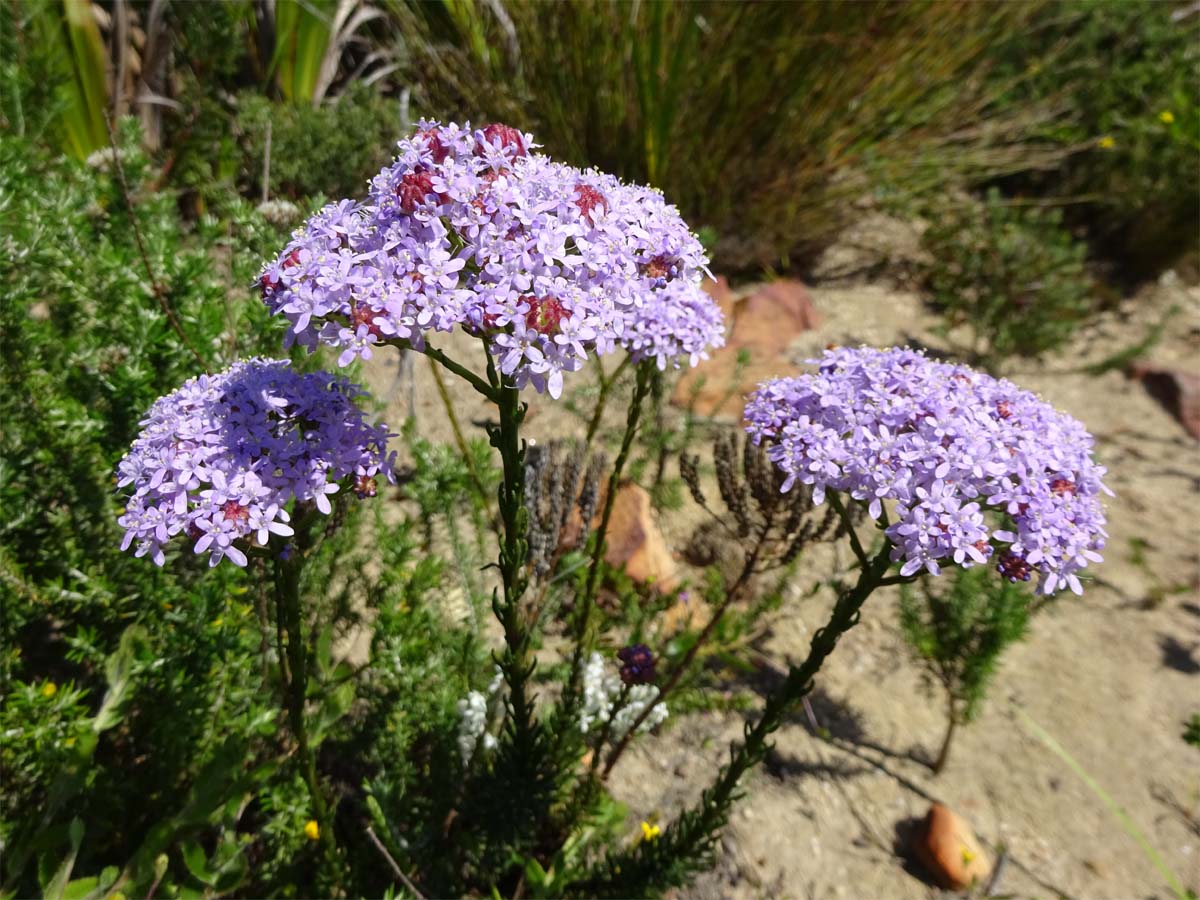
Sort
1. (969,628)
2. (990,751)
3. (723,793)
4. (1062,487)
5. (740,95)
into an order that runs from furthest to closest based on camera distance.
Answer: (740,95) < (990,751) < (969,628) < (723,793) < (1062,487)

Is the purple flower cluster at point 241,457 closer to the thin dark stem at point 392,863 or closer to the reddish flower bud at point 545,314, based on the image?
the reddish flower bud at point 545,314

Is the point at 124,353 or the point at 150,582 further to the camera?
the point at 124,353

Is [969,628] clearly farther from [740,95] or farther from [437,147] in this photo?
[740,95]

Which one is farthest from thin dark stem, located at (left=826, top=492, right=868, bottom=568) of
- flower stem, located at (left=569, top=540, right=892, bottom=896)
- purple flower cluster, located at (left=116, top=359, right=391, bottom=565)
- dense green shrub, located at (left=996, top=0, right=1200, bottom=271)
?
dense green shrub, located at (left=996, top=0, right=1200, bottom=271)

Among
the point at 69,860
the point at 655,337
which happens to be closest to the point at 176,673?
the point at 69,860

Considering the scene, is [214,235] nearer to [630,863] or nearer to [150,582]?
[150,582]

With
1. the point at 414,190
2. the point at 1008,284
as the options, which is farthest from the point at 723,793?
the point at 1008,284

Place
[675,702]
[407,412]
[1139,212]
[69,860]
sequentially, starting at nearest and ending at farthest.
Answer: [69,860] → [675,702] → [407,412] → [1139,212]
